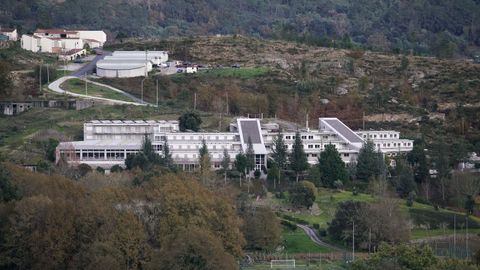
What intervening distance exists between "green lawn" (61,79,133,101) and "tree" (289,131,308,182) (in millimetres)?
13033

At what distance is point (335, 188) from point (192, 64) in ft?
75.3

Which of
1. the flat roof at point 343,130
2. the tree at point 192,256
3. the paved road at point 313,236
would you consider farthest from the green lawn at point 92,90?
the tree at point 192,256

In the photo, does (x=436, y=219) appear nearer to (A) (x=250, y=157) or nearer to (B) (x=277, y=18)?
(A) (x=250, y=157)

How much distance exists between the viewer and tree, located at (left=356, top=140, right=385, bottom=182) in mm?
52416

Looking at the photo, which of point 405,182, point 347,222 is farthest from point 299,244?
point 405,182

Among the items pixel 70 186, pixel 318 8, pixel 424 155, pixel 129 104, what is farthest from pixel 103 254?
pixel 318 8

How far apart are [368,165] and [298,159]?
2625mm

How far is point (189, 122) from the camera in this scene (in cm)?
5653

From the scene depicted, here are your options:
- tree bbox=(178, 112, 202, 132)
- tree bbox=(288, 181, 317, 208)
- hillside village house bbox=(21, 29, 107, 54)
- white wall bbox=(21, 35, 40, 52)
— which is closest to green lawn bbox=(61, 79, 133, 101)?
tree bbox=(178, 112, 202, 132)

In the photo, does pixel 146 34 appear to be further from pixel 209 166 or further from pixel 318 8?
pixel 209 166

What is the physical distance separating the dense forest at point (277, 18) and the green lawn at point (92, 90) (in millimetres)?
30524

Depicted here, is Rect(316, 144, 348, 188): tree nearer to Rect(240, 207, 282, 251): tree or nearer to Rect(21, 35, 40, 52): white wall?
Rect(240, 207, 282, 251): tree

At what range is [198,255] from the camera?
35.8 meters

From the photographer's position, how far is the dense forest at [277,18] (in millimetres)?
105438
